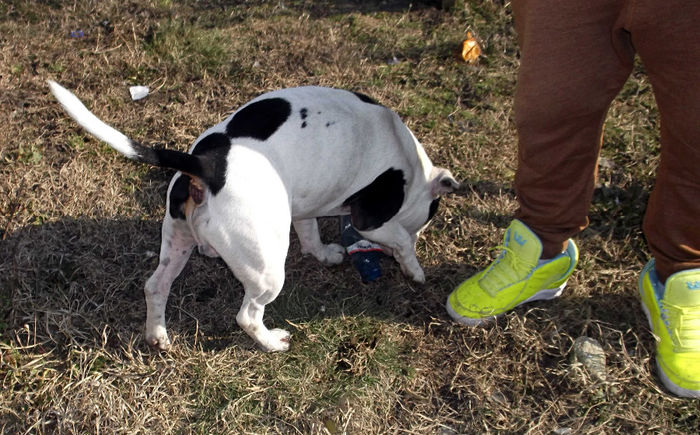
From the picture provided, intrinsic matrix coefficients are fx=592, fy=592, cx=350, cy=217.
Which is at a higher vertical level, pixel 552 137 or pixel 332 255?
pixel 552 137

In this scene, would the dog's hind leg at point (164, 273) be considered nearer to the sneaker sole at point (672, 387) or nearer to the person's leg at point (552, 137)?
the person's leg at point (552, 137)

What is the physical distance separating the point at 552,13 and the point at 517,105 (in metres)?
0.42

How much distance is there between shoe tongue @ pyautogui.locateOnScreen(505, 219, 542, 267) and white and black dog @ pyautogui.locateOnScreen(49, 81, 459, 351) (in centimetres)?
46

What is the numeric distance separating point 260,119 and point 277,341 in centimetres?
111

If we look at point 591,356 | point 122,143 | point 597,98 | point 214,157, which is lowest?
point 591,356

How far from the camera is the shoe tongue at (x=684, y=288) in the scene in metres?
2.60

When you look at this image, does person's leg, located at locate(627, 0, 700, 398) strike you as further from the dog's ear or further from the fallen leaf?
the fallen leaf

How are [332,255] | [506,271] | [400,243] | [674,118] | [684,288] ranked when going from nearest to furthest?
[674,118]
[684,288]
[506,271]
[400,243]
[332,255]

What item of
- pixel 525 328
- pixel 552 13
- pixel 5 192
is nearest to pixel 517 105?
pixel 552 13

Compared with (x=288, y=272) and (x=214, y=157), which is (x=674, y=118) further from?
(x=288, y=272)

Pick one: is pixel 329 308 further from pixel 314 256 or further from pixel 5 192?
pixel 5 192

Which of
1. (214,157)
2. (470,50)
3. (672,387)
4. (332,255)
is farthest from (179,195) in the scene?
(470,50)

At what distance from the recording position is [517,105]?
Result: 7.95 ft

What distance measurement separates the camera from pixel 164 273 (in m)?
2.78
